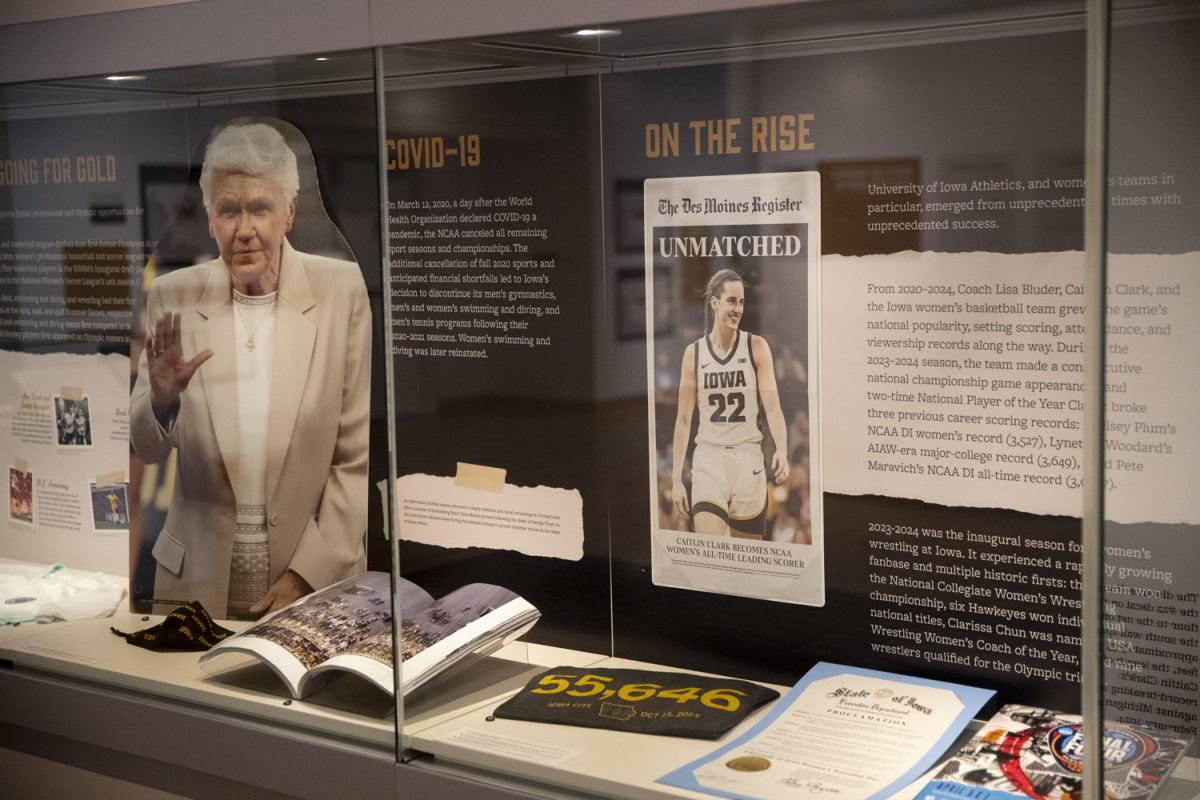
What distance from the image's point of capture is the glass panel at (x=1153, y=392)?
1.37m

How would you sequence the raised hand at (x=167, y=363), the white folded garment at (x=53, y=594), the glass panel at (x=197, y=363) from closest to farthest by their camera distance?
the glass panel at (x=197, y=363) < the raised hand at (x=167, y=363) < the white folded garment at (x=53, y=594)

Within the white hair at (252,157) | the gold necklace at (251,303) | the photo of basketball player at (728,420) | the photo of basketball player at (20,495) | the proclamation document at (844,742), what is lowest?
the proclamation document at (844,742)

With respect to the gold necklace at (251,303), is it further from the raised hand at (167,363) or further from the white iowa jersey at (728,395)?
the white iowa jersey at (728,395)

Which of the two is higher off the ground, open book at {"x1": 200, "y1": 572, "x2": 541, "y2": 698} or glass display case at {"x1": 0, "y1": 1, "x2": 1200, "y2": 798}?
glass display case at {"x1": 0, "y1": 1, "x2": 1200, "y2": 798}

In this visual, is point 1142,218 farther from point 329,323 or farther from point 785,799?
point 329,323

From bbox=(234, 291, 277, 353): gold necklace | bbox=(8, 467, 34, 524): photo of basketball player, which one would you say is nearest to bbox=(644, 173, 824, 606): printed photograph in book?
bbox=(234, 291, 277, 353): gold necklace

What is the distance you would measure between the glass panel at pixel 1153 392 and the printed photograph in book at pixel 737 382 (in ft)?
1.93

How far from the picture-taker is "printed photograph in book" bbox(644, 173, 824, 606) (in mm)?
1991

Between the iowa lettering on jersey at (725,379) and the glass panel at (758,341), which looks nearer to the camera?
the glass panel at (758,341)

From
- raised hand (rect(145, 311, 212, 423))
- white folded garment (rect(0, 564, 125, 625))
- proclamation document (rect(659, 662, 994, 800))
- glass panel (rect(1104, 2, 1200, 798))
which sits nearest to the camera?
glass panel (rect(1104, 2, 1200, 798))

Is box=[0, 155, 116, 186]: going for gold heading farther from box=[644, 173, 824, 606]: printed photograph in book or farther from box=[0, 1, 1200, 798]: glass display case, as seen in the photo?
box=[644, 173, 824, 606]: printed photograph in book

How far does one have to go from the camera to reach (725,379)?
2.08m

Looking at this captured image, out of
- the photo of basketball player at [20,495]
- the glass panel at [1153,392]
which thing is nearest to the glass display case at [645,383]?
the glass panel at [1153,392]

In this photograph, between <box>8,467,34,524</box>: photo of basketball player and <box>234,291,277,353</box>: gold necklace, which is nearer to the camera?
<box>234,291,277,353</box>: gold necklace
